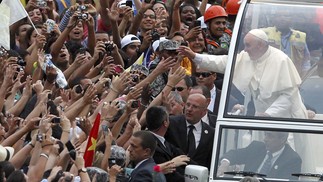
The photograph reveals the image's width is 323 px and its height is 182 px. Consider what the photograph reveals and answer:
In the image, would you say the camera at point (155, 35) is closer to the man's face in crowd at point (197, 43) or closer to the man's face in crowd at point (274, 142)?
the man's face in crowd at point (197, 43)

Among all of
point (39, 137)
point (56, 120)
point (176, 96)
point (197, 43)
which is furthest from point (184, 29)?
point (39, 137)

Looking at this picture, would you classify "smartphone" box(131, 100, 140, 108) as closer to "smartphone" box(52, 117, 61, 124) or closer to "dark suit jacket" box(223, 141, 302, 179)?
"smartphone" box(52, 117, 61, 124)

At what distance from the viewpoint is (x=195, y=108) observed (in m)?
16.9

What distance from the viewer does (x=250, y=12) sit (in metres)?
15.6

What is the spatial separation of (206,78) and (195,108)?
8.07 feet

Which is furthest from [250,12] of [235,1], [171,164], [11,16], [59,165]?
[235,1]

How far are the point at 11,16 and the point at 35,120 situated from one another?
4729 millimetres

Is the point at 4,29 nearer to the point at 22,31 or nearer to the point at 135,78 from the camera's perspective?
the point at 135,78

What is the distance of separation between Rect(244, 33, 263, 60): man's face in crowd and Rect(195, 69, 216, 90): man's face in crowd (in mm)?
4057

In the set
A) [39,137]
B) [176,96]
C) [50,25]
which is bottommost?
[176,96]

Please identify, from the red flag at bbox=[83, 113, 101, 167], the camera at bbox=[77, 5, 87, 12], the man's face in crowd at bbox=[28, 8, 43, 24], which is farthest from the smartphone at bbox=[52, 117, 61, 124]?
the man's face in crowd at bbox=[28, 8, 43, 24]

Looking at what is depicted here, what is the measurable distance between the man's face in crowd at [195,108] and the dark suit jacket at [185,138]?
0.11m

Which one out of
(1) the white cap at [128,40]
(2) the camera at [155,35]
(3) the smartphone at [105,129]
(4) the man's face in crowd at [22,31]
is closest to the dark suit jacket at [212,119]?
(3) the smartphone at [105,129]

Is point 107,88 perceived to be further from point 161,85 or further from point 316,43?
point 316,43
